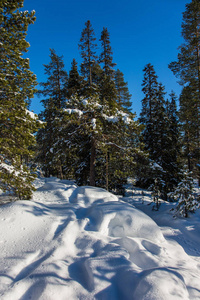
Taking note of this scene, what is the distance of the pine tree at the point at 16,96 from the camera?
6043 millimetres

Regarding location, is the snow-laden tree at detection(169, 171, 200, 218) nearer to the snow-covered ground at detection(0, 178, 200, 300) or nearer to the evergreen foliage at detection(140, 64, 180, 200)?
the snow-covered ground at detection(0, 178, 200, 300)

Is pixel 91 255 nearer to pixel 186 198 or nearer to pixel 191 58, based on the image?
pixel 186 198

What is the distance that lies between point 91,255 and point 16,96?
587 centimetres

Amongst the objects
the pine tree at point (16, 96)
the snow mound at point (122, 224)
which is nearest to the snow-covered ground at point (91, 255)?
the snow mound at point (122, 224)

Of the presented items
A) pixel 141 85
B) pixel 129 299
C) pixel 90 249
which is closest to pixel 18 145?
pixel 90 249

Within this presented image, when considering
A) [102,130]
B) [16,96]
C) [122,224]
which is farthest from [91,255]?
[102,130]

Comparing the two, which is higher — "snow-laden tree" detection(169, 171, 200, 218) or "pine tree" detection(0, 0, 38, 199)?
"pine tree" detection(0, 0, 38, 199)

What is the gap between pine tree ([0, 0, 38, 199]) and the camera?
6.04 metres

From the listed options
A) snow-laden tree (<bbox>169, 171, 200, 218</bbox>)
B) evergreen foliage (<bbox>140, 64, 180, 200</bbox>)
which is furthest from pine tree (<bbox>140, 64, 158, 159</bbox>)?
snow-laden tree (<bbox>169, 171, 200, 218</bbox>)

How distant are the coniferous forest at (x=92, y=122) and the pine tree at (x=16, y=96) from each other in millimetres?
32

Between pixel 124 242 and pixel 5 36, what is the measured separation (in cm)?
806

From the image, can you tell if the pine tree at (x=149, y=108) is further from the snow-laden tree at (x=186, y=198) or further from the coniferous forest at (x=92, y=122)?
the snow-laden tree at (x=186, y=198)

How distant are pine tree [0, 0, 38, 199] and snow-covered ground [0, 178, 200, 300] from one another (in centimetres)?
111

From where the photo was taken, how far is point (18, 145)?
647 centimetres
